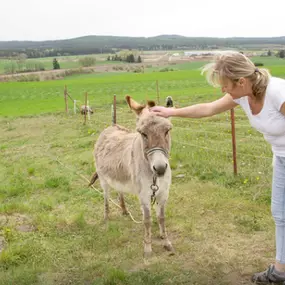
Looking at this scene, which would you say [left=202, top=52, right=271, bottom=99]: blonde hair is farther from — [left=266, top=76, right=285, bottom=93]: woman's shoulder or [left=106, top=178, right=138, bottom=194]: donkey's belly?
[left=106, top=178, right=138, bottom=194]: donkey's belly

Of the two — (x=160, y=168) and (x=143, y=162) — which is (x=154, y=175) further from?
(x=160, y=168)

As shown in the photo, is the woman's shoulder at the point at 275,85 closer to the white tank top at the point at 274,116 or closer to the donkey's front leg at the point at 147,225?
the white tank top at the point at 274,116

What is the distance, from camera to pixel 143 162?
4.55m

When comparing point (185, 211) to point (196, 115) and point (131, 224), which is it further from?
point (196, 115)

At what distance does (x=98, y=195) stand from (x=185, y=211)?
2.17 m

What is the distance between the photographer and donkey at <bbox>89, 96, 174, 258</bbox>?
13.1 ft

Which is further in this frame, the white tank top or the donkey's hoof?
the donkey's hoof

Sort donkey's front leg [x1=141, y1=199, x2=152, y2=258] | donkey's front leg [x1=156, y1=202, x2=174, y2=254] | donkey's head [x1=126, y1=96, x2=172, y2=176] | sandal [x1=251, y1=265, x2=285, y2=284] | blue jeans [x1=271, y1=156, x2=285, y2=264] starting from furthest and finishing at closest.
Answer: donkey's front leg [x1=156, y1=202, x2=174, y2=254] → donkey's front leg [x1=141, y1=199, x2=152, y2=258] → donkey's head [x1=126, y1=96, x2=172, y2=176] → sandal [x1=251, y1=265, x2=285, y2=284] → blue jeans [x1=271, y1=156, x2=285, y2=264]

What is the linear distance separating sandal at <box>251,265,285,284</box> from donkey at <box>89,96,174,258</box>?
1.32 metres

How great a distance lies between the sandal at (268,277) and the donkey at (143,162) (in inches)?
51.9

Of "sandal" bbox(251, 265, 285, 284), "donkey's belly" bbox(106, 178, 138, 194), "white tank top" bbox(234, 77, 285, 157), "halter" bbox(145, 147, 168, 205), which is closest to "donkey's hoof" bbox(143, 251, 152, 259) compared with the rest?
→ "halter" bbox(145, 147, 168, 205)

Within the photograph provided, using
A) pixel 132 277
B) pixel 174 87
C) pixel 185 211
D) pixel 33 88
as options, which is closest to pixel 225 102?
pixel 132 277

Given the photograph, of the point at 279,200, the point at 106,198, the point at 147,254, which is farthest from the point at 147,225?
the point at 279,200

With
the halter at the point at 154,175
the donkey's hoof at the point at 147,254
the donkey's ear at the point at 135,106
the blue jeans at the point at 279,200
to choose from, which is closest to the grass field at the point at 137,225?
the donkey's hoof at the point at 147,254
